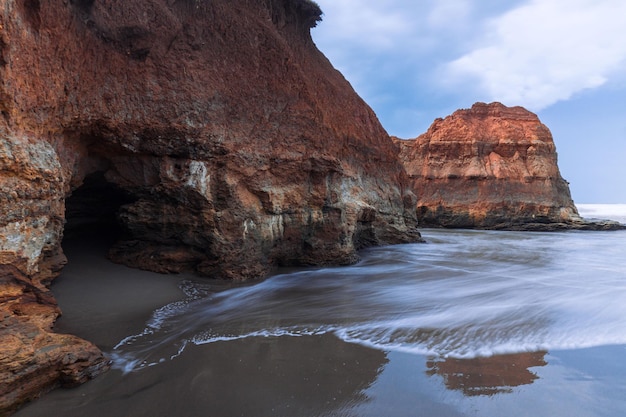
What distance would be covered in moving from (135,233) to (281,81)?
4290mm

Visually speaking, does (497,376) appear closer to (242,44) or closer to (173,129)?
(173,129)

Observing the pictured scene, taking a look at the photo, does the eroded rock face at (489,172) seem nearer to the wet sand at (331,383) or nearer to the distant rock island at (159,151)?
the distant rock island at (159,151)

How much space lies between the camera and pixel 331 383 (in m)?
2.77

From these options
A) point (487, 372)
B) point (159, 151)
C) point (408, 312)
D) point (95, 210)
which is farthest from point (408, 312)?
point (95, 210)

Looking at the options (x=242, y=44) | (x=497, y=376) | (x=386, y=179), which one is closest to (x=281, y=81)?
(x=242, y=44)

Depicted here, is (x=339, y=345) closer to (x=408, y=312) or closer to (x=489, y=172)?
(x=408, y=312)

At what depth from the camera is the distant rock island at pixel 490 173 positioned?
29.0 meters

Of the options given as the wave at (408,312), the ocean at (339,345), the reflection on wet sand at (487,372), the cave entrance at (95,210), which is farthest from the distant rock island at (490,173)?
the reflection on wet sand at (487,372)

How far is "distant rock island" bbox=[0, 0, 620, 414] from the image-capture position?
3279mm

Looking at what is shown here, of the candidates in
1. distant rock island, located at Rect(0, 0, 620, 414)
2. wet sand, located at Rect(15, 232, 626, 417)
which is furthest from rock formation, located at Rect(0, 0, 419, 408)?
wet sand, located at Rect(15, 232, 626, 417)

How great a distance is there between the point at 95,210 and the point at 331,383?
5.45 meters

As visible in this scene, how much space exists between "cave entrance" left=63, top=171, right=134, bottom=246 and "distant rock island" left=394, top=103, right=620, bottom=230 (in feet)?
88.9

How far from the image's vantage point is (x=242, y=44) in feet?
23.7

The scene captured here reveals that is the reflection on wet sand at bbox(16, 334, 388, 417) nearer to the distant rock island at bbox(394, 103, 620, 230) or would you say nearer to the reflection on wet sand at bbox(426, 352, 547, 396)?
Result: the reflection on wet sand at bbox(426, 352, 547, 396)
